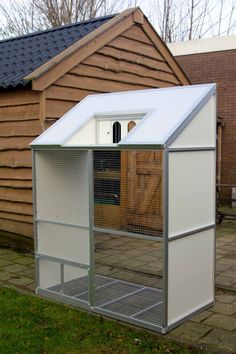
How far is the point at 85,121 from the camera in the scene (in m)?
5.26

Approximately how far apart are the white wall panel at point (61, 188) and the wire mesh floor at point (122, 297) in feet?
2.61

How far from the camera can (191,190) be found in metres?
4.54

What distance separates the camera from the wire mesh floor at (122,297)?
15.5 ft

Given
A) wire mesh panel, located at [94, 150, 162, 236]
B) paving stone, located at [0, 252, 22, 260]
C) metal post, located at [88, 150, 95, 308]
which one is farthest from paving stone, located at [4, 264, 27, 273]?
wire mesh panel, located at [94, 150, 162, 236]

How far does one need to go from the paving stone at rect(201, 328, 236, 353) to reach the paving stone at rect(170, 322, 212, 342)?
0.06 metres

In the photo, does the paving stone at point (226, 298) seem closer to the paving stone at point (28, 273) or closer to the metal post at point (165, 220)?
the metal post at point (165, 220)

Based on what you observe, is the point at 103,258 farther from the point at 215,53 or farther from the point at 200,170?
the point at 215,53

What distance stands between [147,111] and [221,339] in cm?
233

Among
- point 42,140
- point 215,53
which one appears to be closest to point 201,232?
point 42,140

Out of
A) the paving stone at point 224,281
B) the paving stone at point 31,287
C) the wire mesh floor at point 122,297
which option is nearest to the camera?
the wire mesh floor at point 122,297

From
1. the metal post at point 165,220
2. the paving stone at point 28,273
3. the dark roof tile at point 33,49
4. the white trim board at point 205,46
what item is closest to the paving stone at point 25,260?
the paving stone at point 28,273

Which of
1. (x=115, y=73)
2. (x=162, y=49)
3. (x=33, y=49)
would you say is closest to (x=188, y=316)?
(x=115, y=73)

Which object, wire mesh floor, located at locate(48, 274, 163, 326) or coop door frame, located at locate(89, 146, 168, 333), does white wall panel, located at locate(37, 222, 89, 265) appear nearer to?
wire mesh floor, located at locate(48, 274, 163, 326)

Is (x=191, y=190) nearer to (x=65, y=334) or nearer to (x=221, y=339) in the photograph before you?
(x=221, y=339)
